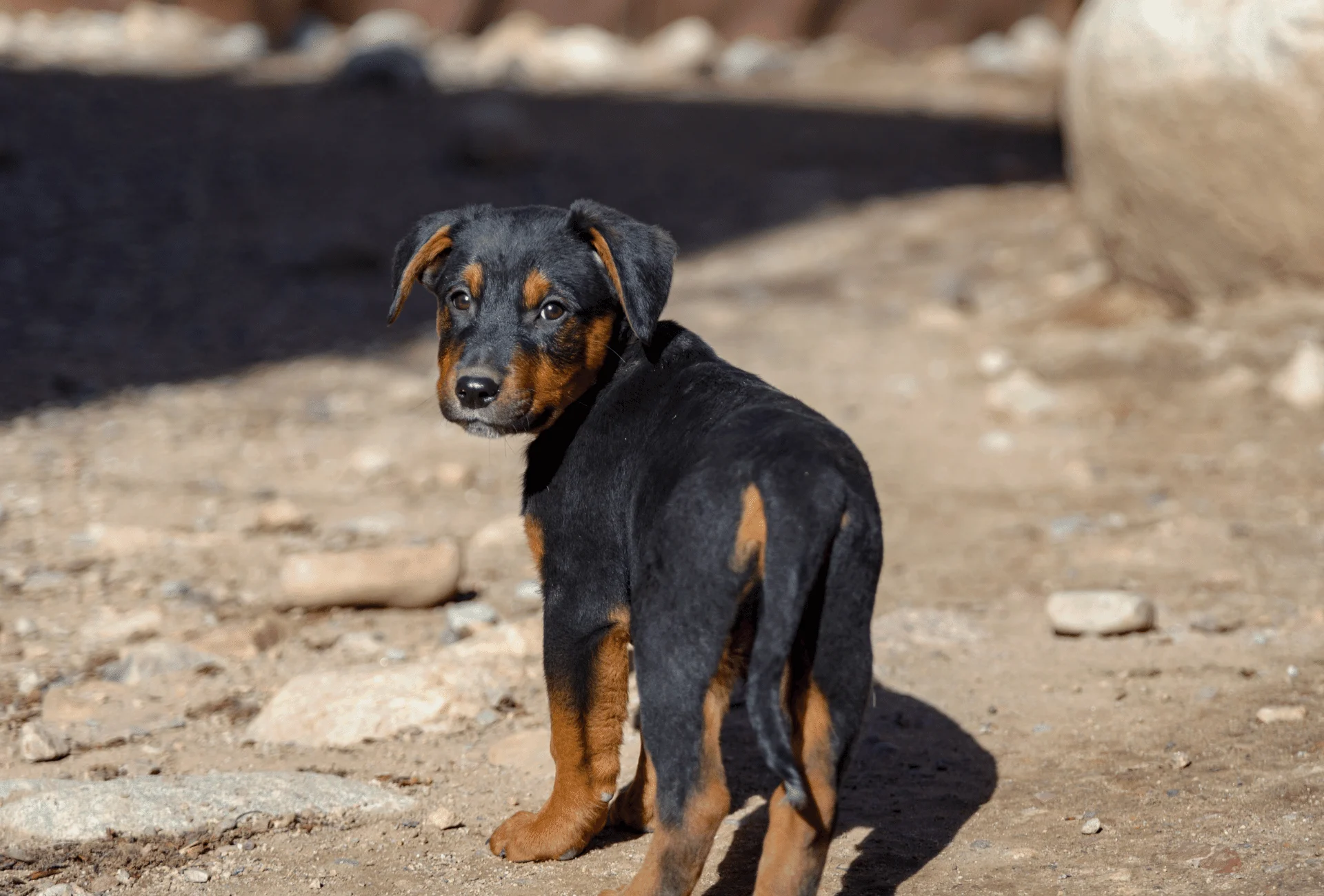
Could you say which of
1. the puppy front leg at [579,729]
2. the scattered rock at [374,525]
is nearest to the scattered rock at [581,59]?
the scattered rock at [374,525]

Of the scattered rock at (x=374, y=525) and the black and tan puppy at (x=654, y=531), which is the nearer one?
the black and tan puppy at (x=654, y=531)

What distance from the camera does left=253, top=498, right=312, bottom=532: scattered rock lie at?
268 inches

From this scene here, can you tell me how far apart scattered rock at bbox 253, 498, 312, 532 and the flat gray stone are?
252cm

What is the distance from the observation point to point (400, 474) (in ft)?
25.4

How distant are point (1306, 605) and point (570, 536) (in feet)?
10.8

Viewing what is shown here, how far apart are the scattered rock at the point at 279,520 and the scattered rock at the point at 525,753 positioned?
2.45 metres

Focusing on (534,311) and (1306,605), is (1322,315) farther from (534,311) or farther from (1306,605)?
(534,311)

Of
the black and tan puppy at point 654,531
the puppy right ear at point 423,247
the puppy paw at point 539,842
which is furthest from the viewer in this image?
the puppy right ear at point 423,247

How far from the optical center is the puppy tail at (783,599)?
10.5ft

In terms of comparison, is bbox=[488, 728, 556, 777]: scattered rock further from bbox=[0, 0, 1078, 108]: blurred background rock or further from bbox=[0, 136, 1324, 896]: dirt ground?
bbox=[0, 0, 1078, 108]: blurred background rock

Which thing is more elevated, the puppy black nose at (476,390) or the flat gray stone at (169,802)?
the puppy black nose at (476,390)

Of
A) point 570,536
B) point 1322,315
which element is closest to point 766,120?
point 1322,315

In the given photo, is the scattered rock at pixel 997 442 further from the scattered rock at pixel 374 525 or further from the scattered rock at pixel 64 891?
→ the scattered rock at pixel 64 891

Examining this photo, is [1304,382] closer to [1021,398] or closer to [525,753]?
[1021,398]
